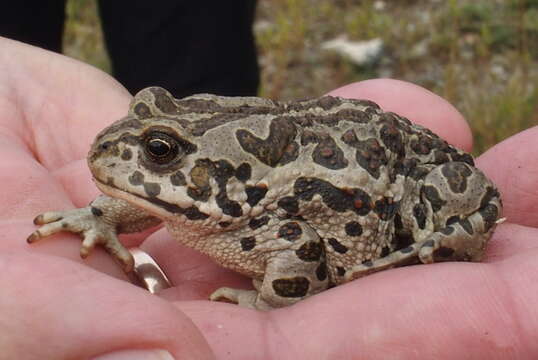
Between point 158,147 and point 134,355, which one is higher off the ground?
point 158,147

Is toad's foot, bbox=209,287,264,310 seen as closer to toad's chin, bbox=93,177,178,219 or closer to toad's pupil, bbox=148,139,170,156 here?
toad's chin, bbox=93,177,178,219

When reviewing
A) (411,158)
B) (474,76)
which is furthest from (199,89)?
(474,76)

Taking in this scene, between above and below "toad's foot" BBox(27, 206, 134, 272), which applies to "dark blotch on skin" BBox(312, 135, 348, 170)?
above

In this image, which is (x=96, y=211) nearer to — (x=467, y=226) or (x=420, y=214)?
(x=420, y=214)

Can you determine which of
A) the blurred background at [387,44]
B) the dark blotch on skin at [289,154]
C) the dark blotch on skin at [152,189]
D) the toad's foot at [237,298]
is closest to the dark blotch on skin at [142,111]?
the dark blotch on skin at [152,189]

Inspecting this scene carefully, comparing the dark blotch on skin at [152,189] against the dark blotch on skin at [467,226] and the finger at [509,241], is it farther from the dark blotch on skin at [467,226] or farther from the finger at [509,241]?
the finger at [509,241]

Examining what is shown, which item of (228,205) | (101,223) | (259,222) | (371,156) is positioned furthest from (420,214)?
(101,223)

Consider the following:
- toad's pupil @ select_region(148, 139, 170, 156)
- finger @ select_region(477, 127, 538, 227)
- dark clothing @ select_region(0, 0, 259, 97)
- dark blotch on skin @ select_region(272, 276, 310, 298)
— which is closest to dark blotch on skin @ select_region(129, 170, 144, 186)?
toad's pupil @ select_region(148, 139, 170, 156)
